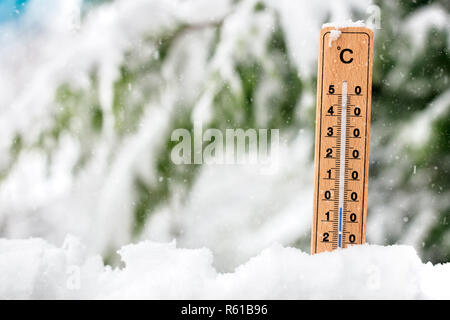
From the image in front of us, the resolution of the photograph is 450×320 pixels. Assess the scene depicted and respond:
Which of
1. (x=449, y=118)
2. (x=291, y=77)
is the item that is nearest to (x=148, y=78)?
(x=291, y=77)

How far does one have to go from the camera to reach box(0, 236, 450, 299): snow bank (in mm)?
716

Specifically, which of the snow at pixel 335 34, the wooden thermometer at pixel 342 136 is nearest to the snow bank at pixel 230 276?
the wooden thermometer at pixel 342 136

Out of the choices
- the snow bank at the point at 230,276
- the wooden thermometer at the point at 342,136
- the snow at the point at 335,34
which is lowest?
the snow bank at the point at 230,276

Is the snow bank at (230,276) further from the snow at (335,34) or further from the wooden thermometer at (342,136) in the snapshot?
the snow at (335,34)

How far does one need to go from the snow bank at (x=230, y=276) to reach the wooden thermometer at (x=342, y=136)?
0.05m

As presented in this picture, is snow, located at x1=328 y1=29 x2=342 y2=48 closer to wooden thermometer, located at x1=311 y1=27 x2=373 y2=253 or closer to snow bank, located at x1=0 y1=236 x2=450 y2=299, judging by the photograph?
wooden thermometer, located at x1=311 y1=27 x2=373 y2=253

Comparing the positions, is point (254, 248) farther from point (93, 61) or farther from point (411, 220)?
point (93, 61)

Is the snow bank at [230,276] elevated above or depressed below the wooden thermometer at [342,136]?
below

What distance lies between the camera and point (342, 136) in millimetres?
724

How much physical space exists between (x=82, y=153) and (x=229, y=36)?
41 cm

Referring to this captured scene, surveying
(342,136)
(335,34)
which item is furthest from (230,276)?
(335,34)

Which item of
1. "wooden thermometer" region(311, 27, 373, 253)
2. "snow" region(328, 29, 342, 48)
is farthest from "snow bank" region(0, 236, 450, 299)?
"snow" region(328, 29, 342, 48)

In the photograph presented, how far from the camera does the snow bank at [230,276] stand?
716mm

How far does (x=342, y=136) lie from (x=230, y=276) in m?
0.35
